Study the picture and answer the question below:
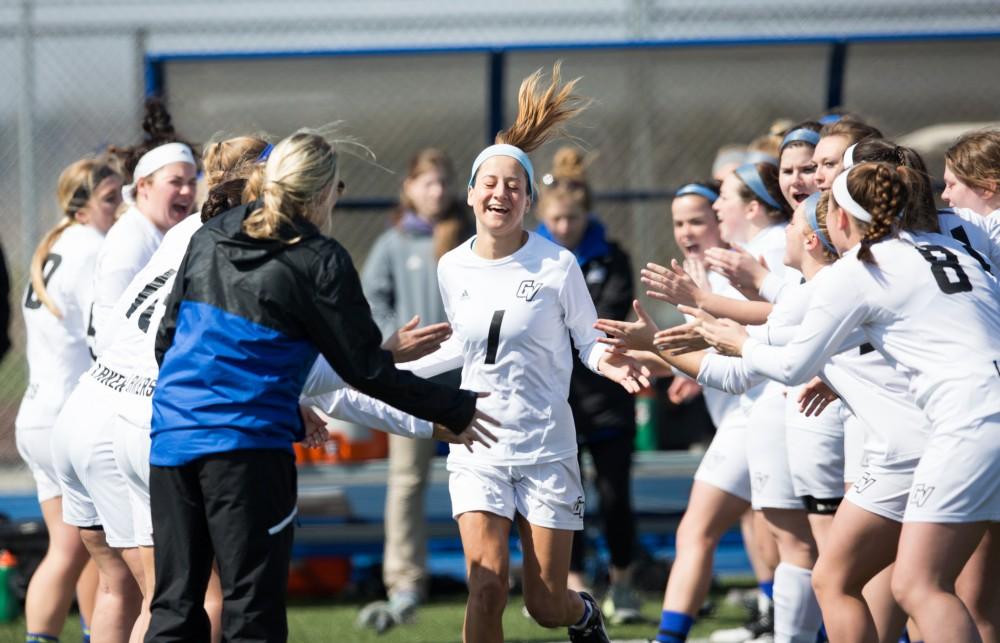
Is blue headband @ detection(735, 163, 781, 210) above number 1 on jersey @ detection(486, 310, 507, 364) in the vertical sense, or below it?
above

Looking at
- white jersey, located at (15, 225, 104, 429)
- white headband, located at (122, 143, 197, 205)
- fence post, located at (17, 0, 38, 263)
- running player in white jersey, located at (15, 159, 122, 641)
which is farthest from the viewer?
fence post, located at (17, 0, 38, 263)

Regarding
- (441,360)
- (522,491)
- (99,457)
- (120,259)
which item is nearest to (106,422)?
(99,457)

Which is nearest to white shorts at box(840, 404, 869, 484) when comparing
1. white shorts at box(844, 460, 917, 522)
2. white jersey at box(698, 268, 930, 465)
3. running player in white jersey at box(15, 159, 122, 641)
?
white jersey at box(698, 268, 930, 465)

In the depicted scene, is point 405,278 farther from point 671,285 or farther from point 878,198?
point 878,198

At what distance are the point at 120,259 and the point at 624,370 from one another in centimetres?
185

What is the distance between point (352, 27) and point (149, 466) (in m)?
4.99

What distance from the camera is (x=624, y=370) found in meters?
4.82

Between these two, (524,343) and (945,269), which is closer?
(945,269)

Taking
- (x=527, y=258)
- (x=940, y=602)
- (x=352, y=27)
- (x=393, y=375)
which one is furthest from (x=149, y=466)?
(x=352, y=27)

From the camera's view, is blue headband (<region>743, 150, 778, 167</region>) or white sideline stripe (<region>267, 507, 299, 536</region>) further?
blue headband (<region>743, 150, 778, 167</region>)

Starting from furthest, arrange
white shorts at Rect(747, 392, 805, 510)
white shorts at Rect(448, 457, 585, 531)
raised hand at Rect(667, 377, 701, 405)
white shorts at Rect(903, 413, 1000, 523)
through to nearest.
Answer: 1. raised hand at Rect(667, 377, 701, 405)
2. white shorts at Rect(747, 392, 805, 510)
3. white shorts at Rect(448, 457, 585, 531)
4. white shorts at Rect(903, 413, 1000, 523)

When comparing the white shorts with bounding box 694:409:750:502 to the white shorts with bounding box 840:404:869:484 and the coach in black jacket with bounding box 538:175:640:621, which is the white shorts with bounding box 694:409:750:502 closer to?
the white shorts with bounding box 840:404:869:484

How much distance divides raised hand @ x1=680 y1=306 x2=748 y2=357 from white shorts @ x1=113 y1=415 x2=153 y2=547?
1838 millimetres

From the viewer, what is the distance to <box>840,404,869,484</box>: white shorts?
485cm
